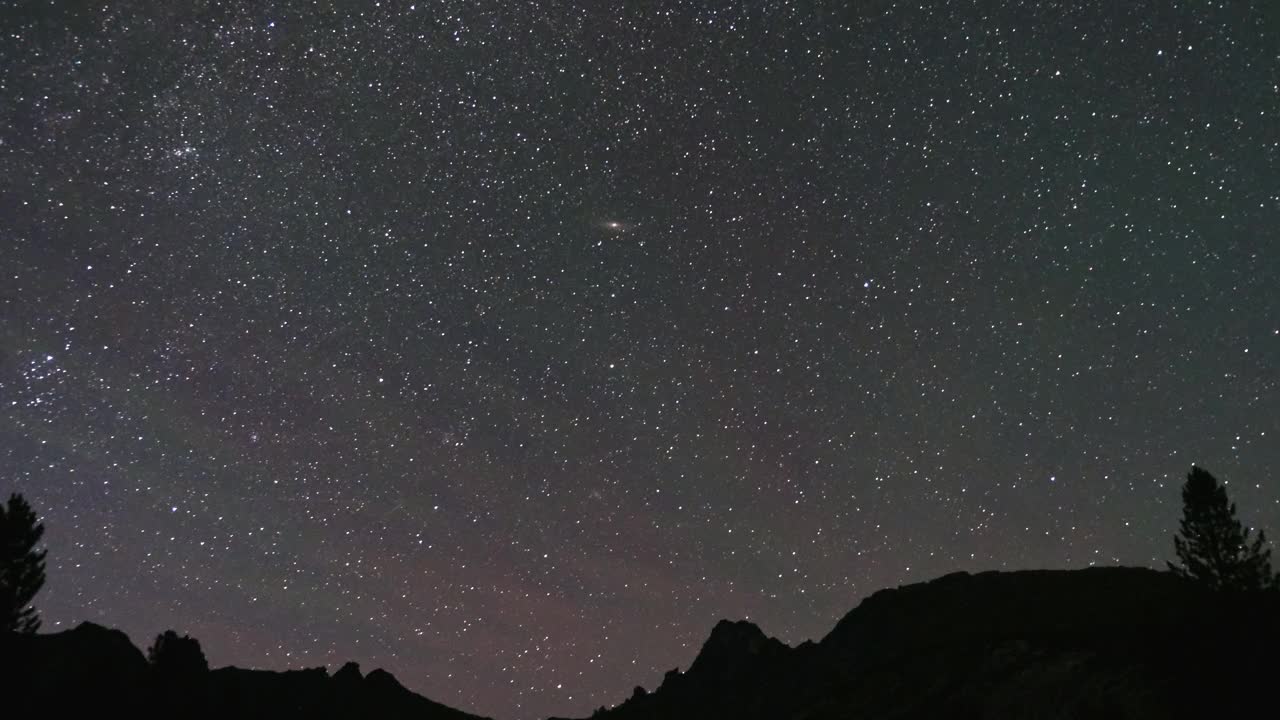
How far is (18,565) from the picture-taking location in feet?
134

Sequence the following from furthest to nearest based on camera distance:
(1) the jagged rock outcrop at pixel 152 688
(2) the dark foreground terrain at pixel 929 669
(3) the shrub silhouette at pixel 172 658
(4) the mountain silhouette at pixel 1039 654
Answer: (3) the shrub silhouette at pixel 172 658, (1) the jagged rock outcrop at pixel 152 688, (2) the dark foreground terrain at pixel 929 669, (4) the mountain silhouette at pixel 1039 654

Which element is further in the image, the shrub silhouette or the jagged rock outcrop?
the shrub silhouette

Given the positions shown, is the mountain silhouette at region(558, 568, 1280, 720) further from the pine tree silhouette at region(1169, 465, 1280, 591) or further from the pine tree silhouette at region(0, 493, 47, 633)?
the pine tree silhouette at region(0, 493, 47, 633)

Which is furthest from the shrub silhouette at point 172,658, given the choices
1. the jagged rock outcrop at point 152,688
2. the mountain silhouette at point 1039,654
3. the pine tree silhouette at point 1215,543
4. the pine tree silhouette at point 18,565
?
the pine tree silhouette at point 1215,543

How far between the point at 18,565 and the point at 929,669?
57.1 meters

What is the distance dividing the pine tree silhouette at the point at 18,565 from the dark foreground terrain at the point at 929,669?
1116 mm

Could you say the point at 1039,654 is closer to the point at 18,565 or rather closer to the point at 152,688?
the point at 18,565

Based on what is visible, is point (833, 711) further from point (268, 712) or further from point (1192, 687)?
point (268, 712)

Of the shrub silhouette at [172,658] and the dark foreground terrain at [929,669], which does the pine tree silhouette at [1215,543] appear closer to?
the dark foreground terrain at [929,669]

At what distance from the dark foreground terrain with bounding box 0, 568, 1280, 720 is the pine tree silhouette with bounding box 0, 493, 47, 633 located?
3.66 ft

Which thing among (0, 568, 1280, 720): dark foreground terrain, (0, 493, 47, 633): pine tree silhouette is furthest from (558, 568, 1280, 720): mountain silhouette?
(0, 493, 47, 633): pine tree silhouette

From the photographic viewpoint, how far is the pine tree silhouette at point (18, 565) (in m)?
39.5

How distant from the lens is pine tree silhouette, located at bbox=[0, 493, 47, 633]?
3947cm

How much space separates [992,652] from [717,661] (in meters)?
83.8
